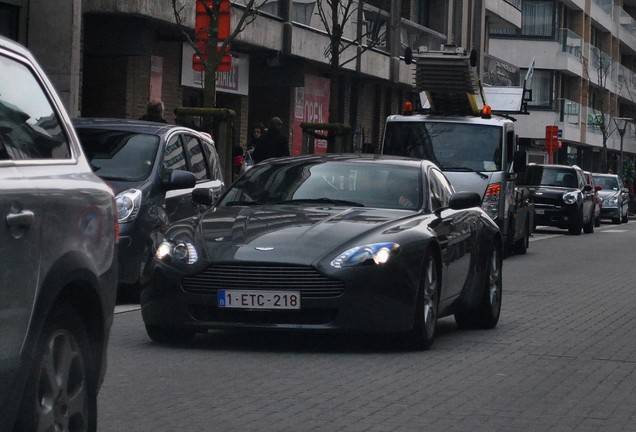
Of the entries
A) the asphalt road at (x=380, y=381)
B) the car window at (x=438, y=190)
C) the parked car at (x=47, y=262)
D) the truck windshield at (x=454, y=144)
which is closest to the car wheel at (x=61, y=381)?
the parked car at (x=47, y=262)

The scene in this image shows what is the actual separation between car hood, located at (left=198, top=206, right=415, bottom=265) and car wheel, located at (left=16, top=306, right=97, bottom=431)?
416 centimetres

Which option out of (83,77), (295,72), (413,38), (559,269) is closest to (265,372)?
(559,269)

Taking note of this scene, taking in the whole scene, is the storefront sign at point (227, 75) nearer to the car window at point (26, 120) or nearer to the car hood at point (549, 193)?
the car hood at point (549, 193)

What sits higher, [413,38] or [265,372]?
[413,38]

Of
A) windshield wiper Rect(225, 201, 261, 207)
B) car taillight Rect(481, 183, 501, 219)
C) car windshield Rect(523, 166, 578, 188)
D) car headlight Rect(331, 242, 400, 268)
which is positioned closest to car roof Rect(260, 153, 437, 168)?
windshield wiper Rect(225, 201, 261, 207)

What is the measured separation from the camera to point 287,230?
1046 centimetres

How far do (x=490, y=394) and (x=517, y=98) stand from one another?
22667 millimetres

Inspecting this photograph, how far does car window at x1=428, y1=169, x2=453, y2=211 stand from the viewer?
11.9 metres

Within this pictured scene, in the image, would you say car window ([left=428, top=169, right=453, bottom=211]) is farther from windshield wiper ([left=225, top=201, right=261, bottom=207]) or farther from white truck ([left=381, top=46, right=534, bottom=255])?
white truck ([left=381, top=46, right=534, bottom=255])

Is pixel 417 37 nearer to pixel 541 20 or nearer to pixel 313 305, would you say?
pixel 541 20

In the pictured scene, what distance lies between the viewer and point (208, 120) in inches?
912

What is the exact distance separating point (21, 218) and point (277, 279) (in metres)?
5.00

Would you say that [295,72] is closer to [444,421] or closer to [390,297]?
[390,297]

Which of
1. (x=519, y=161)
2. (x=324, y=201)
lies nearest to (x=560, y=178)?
(x=519, y=161)
